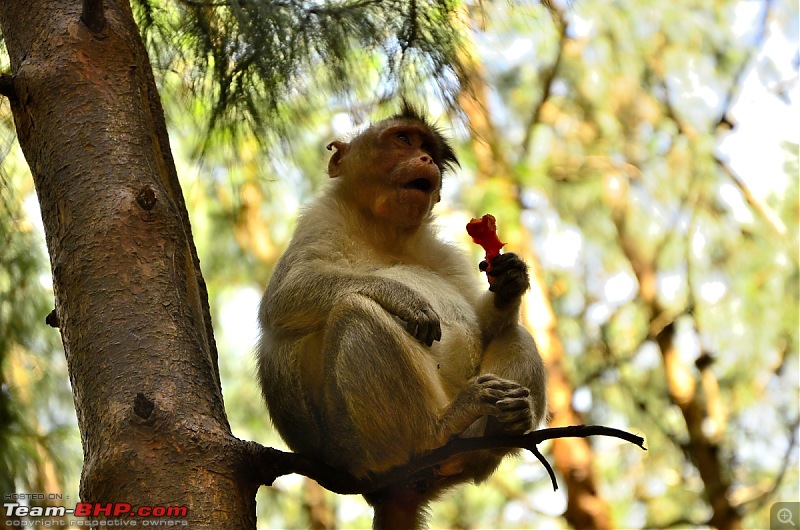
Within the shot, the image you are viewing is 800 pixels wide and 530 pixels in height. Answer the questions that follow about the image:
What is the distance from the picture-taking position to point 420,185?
18.4 feet

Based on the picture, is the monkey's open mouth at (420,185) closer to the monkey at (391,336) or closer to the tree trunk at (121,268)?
the monkey at (391,336)

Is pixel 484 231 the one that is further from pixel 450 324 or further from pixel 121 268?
pixel 121 268

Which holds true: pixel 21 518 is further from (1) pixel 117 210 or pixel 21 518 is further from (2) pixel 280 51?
(2) pixel 280 51

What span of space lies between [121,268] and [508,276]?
218 centimetres

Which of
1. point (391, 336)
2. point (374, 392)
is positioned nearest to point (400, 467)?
point (374, 392)

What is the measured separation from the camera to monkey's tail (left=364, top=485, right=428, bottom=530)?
4.50 meters

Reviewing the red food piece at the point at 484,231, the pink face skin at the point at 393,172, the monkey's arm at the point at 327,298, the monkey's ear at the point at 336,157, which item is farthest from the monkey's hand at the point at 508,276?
the monkey's ear at the point at 336,157

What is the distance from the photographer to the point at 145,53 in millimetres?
4234

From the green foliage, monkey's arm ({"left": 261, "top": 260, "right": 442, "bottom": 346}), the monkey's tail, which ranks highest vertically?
the green foliage

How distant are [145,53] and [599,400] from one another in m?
9.20

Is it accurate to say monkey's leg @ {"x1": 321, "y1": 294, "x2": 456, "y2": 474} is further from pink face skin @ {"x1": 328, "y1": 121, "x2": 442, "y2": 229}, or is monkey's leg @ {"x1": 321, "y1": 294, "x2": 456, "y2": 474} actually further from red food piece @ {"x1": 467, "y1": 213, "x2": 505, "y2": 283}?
pink face skin @ {"x1": 328, "y1": 121, "x2": 442, "y2": 229}

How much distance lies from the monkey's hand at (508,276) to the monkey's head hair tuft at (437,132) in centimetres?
120

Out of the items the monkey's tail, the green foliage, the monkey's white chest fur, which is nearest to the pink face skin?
the monkey's white chest fur

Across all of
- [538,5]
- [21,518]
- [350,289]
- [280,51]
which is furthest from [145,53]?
[21,518]
